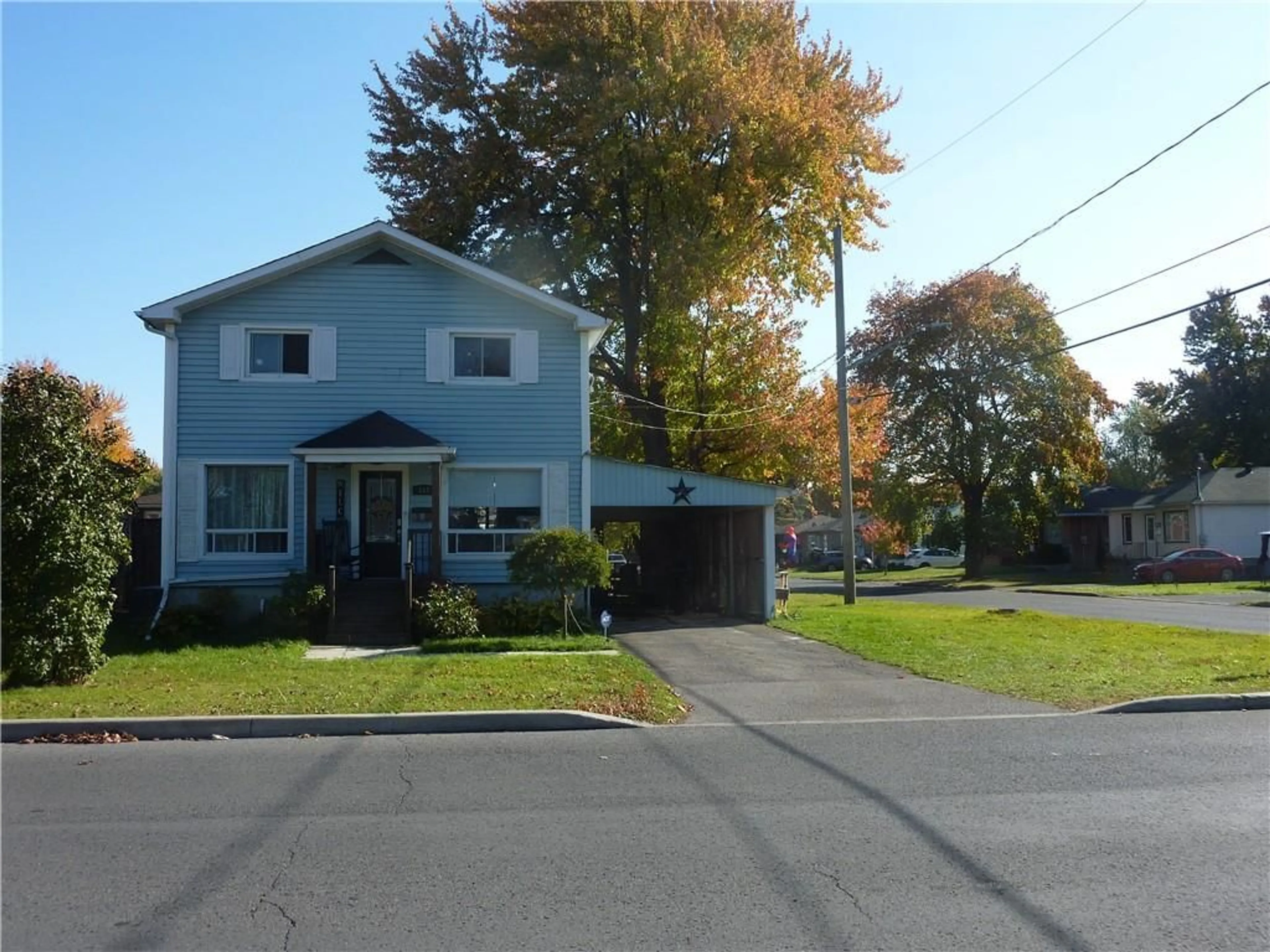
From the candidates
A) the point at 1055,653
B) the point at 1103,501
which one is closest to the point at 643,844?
the point at 1055,653

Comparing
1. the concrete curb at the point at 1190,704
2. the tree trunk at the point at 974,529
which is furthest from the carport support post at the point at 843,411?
the tree trunk at the point at 974,529

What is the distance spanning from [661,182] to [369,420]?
11439 millimetres

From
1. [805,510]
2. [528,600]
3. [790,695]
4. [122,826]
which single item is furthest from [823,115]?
[805,510]

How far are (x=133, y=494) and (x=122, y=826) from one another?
8156 mm

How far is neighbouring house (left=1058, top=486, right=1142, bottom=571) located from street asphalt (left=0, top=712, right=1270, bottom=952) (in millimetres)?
54799

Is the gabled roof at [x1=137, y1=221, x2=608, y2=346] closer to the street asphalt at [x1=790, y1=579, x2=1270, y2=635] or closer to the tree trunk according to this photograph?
the street asphalt at [x1=790, y1=579, x2=1270, y2=635]

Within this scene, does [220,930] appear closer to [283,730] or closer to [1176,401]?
[283,730]

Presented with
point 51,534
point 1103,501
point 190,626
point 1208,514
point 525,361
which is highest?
point 525,361

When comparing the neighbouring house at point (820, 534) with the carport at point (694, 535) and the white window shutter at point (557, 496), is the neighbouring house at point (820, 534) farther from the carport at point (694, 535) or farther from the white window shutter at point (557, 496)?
the white window shutter at point (557, 496)

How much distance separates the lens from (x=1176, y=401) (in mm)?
69375

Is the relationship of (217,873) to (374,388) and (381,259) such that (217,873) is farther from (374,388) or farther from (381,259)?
(381,259)

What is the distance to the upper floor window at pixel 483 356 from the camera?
71.1ft

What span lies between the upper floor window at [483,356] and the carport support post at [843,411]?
974 cm

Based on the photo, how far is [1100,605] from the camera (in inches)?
1219
